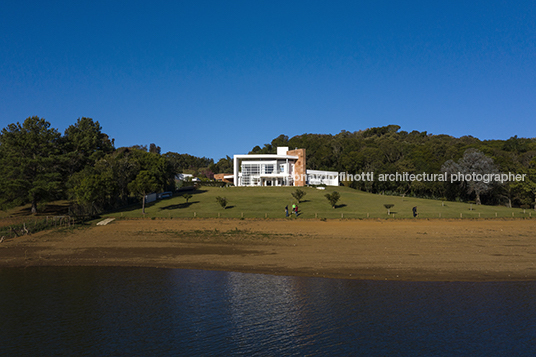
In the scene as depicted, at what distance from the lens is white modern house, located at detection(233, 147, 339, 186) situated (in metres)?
96.8

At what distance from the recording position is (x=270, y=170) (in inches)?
3826

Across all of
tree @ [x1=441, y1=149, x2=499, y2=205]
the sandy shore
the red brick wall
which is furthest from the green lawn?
the red brick wall

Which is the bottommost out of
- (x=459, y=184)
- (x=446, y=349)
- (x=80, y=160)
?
(x=446, y=349)

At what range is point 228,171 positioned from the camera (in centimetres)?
16850

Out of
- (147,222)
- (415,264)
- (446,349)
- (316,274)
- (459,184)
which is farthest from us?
(459,184)

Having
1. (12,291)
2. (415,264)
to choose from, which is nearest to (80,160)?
(12,291)

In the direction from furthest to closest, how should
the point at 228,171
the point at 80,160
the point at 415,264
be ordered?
the point at 228,171
the point at 80,160
the point at 415,264

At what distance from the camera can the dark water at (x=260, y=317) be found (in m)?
13.8

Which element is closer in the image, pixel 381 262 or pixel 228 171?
pixel 381 262

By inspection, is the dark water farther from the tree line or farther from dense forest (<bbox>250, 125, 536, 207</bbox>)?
dense forest (<bbox>250, 125, 536, 207</bbox>)

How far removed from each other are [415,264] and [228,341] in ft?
50.9

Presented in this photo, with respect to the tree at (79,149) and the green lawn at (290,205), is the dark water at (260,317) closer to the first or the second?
the green lawn at (290,205)

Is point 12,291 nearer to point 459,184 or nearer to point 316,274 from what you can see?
point 316,274

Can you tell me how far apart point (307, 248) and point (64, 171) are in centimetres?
4559
